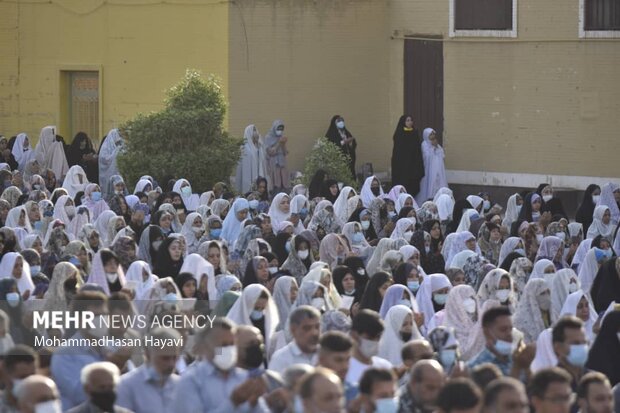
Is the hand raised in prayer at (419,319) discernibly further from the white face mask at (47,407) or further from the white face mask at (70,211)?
the white face mask at (70,211)

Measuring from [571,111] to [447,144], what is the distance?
7.37ft

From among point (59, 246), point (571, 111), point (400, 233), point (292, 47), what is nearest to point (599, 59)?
point (571, 111)

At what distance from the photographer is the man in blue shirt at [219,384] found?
8.12 metres

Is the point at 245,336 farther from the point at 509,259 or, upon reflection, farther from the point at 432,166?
the point at 432,166

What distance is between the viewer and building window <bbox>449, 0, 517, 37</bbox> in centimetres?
2427

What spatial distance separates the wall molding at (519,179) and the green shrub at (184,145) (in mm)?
3944

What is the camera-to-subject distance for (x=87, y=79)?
91.1 feet

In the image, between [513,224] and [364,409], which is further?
[513,224]

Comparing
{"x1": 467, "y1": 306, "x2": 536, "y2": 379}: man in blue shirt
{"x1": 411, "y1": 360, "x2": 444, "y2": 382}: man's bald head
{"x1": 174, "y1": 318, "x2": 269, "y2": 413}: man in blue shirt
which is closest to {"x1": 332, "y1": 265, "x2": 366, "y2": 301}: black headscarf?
{"x1": 467, "y1": 306, "x2": 536, "y2": 379}: man in blue shirt

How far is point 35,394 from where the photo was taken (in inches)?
293

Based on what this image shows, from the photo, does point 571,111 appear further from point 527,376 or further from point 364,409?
point 364,409

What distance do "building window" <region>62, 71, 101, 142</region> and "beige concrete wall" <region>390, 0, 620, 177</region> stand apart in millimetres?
5239

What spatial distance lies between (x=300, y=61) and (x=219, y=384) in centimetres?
1764
